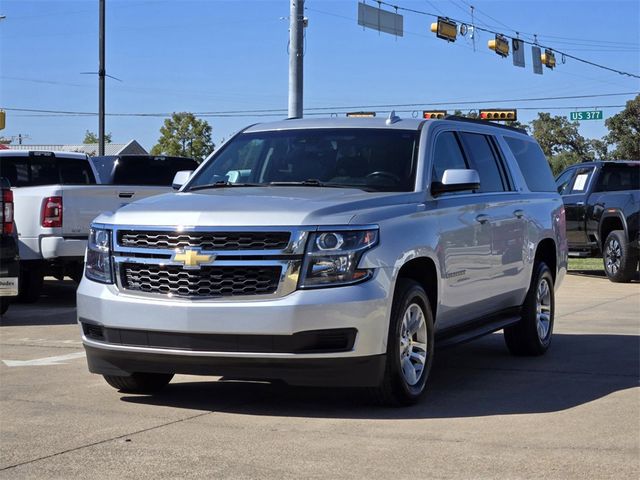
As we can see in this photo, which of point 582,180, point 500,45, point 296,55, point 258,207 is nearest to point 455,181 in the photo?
point 258,207

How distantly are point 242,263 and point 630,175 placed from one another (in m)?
14.2

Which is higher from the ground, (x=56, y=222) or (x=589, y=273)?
(x=56, y=222)

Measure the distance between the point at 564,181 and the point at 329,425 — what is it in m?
14.2

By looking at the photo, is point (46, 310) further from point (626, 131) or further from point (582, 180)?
point (626, 131)

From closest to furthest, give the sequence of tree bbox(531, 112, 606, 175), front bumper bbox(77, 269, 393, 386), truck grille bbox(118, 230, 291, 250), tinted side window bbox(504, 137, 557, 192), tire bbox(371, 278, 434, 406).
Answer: front bumper bbox(77, 269, 393, 386)
truck grille bbox(118, 230, 291, 250)
tire bbox(371, 278, 434, 406)
tinted side window bbox(504, 137, 557, 192)
tree bbox(531, 112, 606, 175)

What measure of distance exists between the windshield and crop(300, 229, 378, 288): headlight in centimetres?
104

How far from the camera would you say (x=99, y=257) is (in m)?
6.92

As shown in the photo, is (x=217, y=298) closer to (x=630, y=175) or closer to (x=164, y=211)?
(x=164, y=211)

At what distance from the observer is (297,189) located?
7.32 m

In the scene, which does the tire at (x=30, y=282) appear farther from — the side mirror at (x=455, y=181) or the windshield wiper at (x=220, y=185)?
the side mirror at (x=455, y=181)

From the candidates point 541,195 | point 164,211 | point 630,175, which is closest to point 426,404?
point 164,211

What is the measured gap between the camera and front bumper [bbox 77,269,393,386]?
20.5ft

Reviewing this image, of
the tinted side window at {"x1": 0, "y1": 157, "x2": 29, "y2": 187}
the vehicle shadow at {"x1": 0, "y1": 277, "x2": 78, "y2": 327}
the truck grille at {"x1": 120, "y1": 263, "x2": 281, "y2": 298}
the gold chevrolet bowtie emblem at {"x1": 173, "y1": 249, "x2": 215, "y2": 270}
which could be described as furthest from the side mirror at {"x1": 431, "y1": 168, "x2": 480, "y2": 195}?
the tinted side window at {"x1": 0, "y1": 157, "x2": 29, "y2": 187}

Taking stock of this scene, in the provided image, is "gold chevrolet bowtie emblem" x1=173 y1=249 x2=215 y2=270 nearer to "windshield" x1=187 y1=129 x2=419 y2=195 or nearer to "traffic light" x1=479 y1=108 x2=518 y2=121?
"windshield" x1=187 y1=129 x2=419 y2=195
